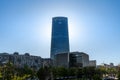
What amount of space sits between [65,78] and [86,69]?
12.6 meters

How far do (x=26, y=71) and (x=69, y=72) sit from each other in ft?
83.7

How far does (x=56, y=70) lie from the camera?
4963 inches

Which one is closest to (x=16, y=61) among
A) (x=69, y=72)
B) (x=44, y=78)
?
(x=69, y=72)

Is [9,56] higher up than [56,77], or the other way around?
[9,56]

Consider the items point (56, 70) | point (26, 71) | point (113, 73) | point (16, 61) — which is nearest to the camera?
point (26, 71)

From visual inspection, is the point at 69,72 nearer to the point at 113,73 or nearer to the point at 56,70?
the point at 56,70

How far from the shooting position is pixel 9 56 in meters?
190

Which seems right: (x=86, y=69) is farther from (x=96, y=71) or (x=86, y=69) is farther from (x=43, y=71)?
(x=43, y=71)

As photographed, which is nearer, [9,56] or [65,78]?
[65,78]

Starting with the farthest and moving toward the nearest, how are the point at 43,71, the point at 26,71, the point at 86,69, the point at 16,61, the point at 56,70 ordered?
1. the point at 16,61
2. the point at 86,69
3. the point at 56,70
4. the point at 26,71
5. the point at 43,71

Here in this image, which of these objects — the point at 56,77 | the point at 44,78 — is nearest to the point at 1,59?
the point at 56,77

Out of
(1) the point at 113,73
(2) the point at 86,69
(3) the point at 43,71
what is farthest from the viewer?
(1) the point at 113,73

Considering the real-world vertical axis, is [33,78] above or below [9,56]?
below

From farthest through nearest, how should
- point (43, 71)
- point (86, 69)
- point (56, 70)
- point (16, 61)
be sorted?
point (16, 61)
point (86, 69)
point (56, 70)
point (43, 71)
